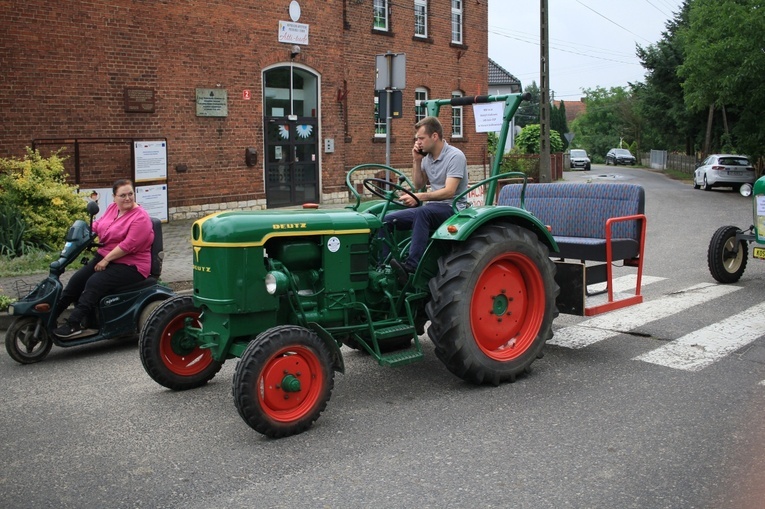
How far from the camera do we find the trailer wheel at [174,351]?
593cm

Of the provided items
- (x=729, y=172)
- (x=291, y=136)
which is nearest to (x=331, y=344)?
(x=291, y=136)

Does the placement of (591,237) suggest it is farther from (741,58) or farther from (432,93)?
(741,58)

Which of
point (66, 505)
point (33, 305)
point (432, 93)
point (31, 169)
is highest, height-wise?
point (432, 93)

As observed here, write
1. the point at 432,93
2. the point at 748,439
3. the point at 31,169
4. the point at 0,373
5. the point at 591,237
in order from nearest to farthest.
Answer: the point at 748,439
the point at 0,373
the point at 591,237
the point at 31,169
the point at 432,93

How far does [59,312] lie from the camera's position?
24.7ft

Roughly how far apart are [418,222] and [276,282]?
1442 millimetres

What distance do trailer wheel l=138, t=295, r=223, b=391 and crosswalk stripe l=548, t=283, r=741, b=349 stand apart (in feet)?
10.7

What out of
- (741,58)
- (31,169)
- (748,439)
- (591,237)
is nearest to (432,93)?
(741,58)

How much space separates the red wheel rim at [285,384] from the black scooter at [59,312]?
8.86 feet

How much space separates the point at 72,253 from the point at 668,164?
194 feet

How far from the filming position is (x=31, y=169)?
41.7 feet

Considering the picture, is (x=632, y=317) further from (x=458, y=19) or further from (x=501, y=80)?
(x=501, y=80)

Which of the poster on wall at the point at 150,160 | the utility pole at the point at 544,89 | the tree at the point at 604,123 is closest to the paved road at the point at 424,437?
the poster on wall at the point at 150,160

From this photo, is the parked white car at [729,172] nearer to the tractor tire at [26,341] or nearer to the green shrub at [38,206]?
the green shrub at [38,206]
